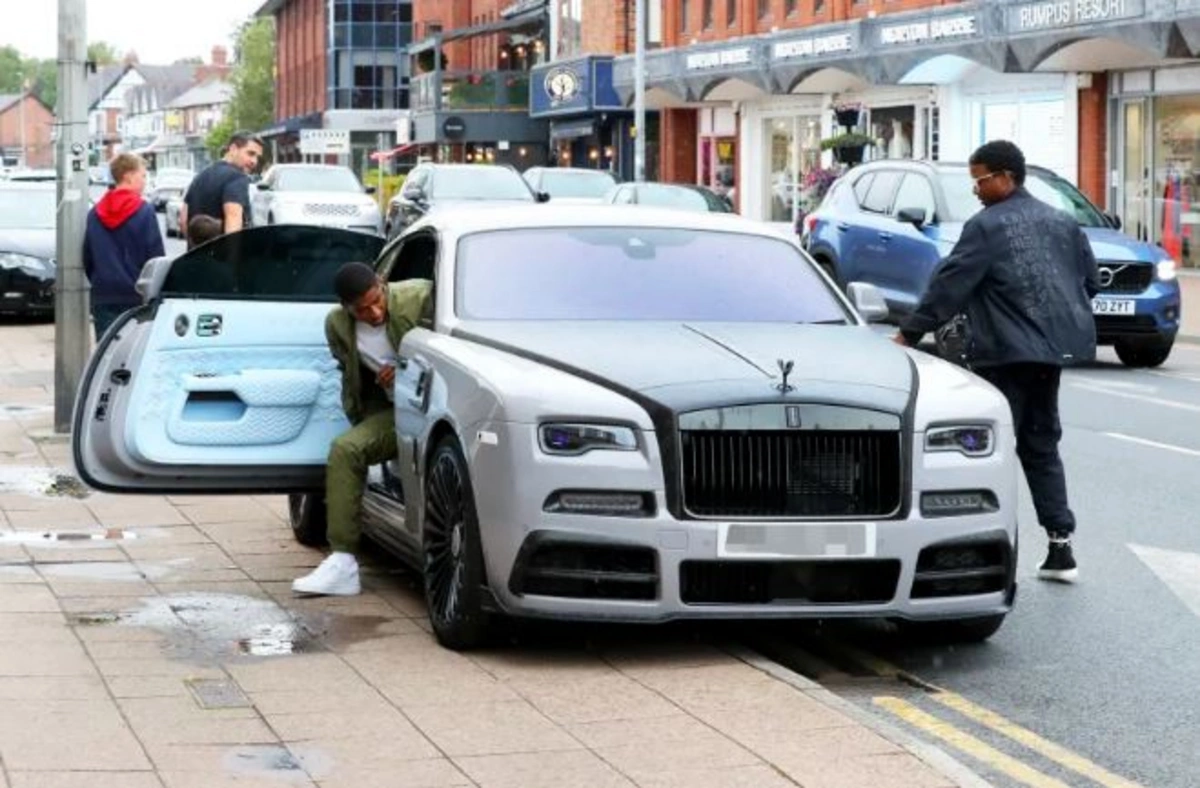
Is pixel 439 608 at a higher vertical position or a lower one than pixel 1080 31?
lower

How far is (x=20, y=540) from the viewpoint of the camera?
32.8 feet

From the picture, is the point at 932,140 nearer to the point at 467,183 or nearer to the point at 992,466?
the point at 467,183

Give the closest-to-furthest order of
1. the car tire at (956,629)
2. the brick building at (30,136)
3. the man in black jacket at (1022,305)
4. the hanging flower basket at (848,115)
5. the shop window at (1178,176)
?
Answer: 1. the car tire at (956,629)
2. the man in black jacket at (1022,305)
3. the shop window at (1178,176)
4. the hanging flower basket at (848,115)
5. the brick building at (30,136)

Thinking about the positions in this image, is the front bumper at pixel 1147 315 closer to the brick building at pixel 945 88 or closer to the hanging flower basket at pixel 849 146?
the brick building at pixel 945 88

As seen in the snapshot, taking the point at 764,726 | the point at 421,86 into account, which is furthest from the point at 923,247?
the point at 421,86

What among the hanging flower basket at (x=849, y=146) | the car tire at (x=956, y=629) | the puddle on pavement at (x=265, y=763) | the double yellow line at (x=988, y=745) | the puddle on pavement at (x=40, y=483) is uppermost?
the hanging flower basket at (x=849, y=146)

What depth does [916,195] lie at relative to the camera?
21094 millimetres

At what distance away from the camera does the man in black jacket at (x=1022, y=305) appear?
→ 29.7 feet

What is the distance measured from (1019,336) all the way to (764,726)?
3067mm

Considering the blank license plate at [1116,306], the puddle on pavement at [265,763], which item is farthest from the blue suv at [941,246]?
the puddle on pavement at [265,763]

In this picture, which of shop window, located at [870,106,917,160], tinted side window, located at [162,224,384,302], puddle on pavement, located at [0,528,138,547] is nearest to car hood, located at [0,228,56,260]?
puddle on pavement, located at [0,528,138,547]

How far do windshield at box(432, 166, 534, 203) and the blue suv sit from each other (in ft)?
37.5

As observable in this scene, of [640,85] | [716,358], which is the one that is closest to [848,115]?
[640,85]

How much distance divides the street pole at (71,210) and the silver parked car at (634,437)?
4968 mm
